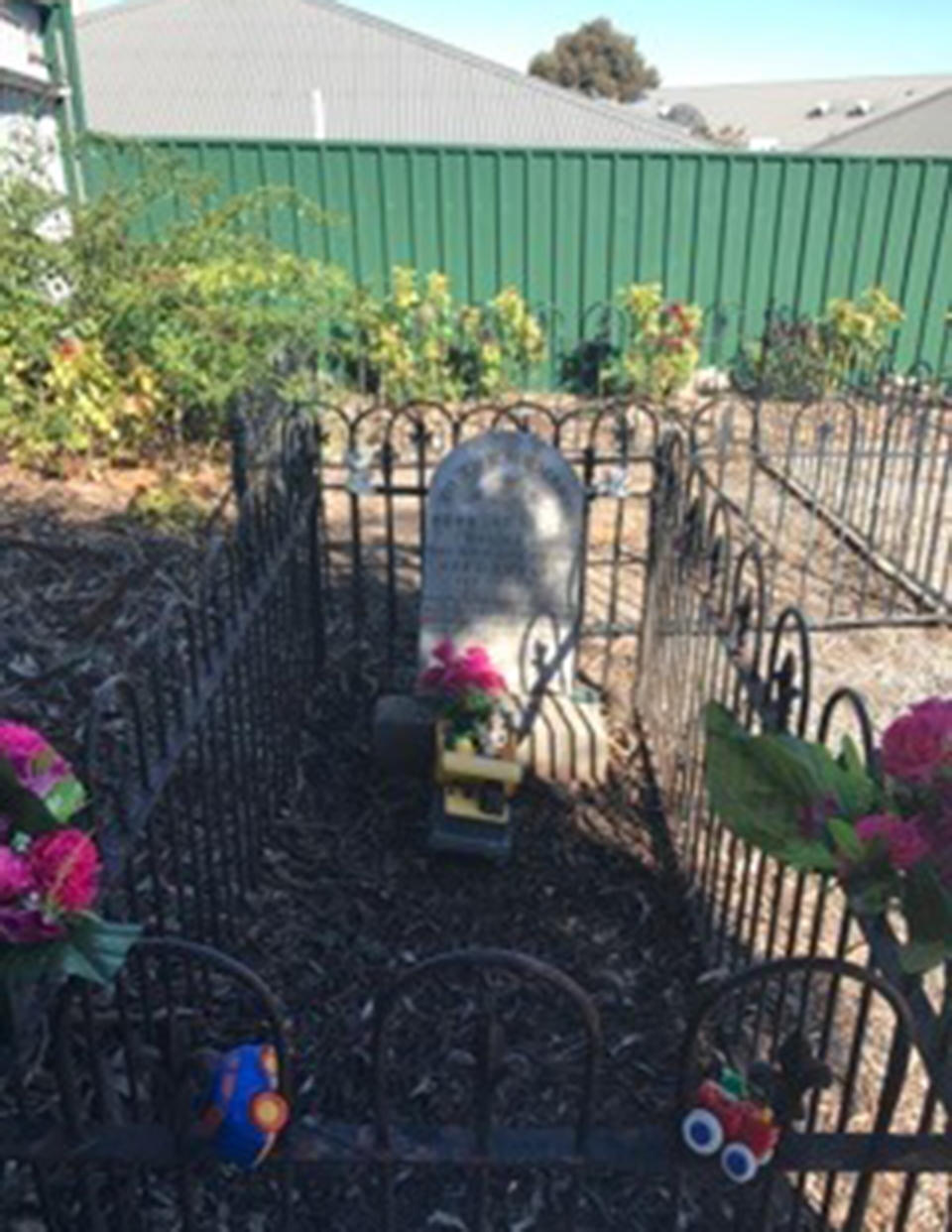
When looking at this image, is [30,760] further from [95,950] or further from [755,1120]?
[755,1120]

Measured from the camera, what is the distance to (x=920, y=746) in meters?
1.60

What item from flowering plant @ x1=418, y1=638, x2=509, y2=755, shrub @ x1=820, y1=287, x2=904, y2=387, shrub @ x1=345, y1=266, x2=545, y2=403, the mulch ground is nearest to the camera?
the mulch ground

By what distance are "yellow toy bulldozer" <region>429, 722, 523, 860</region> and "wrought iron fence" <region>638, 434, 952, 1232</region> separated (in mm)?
614

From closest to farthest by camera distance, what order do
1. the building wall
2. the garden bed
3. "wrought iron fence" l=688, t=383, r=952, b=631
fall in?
the garden bed
"wrought iron fence" l=688, t=383, r=952, b=631
the building wall

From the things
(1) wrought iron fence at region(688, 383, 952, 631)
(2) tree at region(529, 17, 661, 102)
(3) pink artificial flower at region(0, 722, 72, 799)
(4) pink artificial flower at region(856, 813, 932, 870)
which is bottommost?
(1) wrought iron fence at region(688, 383, 952, 631)

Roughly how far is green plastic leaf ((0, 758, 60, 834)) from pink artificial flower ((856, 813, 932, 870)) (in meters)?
1.13

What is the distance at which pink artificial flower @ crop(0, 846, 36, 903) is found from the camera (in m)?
1.47

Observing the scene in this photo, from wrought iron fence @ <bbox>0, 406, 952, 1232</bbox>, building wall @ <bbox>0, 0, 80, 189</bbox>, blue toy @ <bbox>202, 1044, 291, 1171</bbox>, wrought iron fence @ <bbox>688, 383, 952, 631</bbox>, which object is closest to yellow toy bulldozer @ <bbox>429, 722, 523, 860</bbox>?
wrought iron fence @ <bbox>0, 406, 952, 1232</bbox>

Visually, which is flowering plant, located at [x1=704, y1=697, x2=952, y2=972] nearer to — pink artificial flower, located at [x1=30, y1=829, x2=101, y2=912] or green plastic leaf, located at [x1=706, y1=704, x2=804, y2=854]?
green plastic leaf, located at [x1=706, y1=704, x2=804, y2=854]

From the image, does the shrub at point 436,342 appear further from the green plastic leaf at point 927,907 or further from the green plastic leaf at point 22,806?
the green plastic leaf at point 927,907

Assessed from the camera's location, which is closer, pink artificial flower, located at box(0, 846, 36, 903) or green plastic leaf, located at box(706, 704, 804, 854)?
pink artificial flower, located at box(0, 846, 36, 903)

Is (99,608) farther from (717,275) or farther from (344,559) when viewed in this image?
(717,275)

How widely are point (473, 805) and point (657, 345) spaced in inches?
287

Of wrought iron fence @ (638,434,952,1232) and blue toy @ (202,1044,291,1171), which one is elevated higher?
blue toy @ (202,1044,291,1171)
